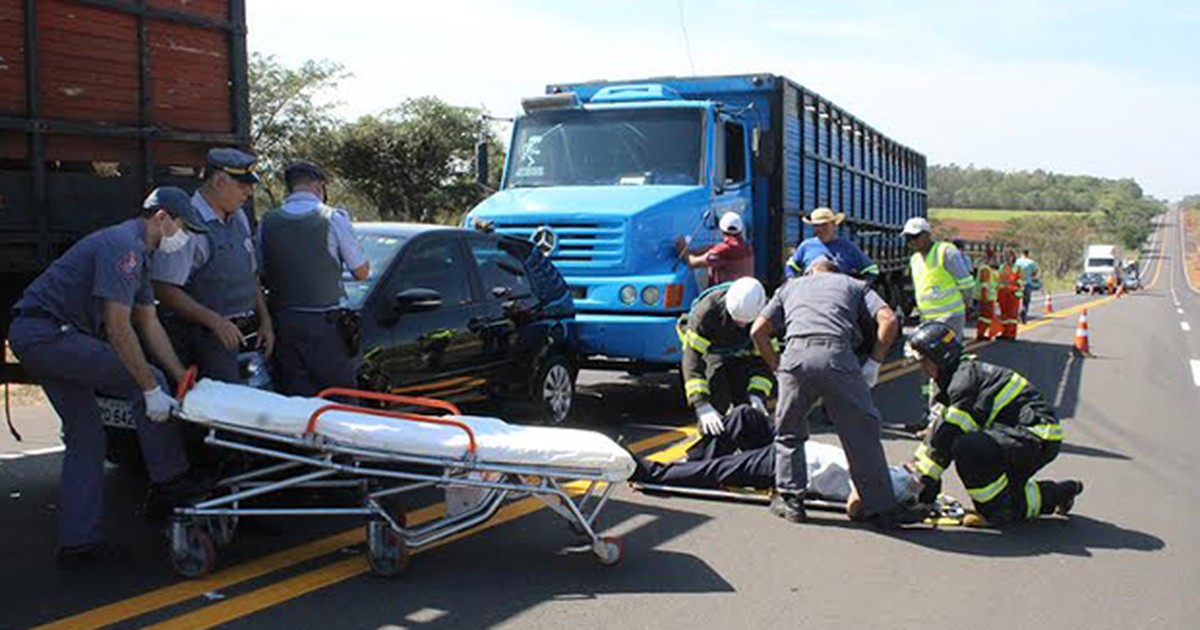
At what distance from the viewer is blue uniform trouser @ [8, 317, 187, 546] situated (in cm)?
473

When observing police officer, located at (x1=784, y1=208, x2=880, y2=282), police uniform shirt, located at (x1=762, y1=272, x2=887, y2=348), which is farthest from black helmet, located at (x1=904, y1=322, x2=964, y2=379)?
police officer, located at (x1=784, y1=208, x2=880, y2=282)

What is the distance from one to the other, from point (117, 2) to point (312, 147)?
87.0 feet

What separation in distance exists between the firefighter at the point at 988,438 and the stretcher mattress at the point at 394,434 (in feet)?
7.00

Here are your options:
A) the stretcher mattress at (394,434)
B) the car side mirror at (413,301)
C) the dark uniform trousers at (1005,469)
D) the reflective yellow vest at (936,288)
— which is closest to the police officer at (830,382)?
the dark uniform trousers at (1005,469)

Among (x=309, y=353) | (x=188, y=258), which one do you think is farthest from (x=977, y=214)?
(x=188, y=258)

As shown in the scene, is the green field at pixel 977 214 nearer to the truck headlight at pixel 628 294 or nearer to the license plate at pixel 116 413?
the truck headlight at pixel 628 294

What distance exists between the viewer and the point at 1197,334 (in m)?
23.8

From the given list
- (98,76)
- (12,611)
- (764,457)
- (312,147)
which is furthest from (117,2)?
(312,147)

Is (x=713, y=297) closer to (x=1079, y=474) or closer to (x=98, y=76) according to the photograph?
(x=1079, y=474)

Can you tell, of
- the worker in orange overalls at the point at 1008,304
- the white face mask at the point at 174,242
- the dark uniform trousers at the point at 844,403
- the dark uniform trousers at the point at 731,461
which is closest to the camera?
the white face mask at the point at 174,242

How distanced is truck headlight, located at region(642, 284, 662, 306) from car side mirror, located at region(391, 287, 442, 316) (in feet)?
8.41

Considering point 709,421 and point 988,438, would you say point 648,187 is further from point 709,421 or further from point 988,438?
point 988,438

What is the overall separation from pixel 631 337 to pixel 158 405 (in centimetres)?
461

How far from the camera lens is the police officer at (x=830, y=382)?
5695mm
